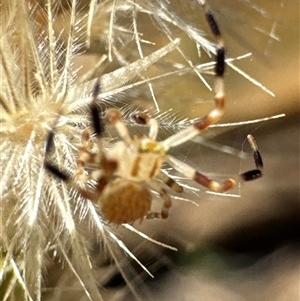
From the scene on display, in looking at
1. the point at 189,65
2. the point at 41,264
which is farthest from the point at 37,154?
the point at 189,65

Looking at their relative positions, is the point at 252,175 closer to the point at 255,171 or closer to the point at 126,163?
the point at 255,171

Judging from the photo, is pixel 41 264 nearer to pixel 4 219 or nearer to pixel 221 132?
pixel 4 219

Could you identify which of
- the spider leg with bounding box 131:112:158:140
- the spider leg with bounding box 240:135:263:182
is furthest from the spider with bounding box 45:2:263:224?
the spider leg with bounding box 240:135:263:182

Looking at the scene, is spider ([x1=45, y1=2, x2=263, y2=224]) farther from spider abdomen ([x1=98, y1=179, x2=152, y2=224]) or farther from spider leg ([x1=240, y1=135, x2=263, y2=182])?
spider leg ([x1=240, y1=135, x2=263, y2=182])

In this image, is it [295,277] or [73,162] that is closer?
[73,162]

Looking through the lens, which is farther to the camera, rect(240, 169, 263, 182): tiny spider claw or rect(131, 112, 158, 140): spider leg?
rect(240, 169, 263, 182): tiny spider claw

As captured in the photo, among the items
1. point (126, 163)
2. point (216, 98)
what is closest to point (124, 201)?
point (126, 163)

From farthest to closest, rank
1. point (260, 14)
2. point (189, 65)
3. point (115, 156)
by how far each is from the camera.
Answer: point (260, 14), point (189, 65), point (115, 156)
